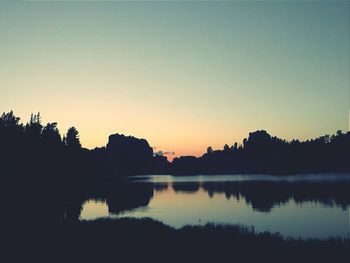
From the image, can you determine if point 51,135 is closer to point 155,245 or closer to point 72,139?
point 72,139

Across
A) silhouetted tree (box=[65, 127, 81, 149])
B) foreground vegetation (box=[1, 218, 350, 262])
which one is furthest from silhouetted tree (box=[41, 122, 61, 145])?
foreground vegetation (box=[1, 218, 350, 262])

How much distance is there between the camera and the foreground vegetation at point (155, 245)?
27.0 meters

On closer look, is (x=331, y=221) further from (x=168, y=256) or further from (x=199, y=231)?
(x=168, y=256)

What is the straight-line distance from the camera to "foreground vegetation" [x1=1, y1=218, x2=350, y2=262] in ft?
88.7

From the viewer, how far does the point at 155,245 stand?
103ft

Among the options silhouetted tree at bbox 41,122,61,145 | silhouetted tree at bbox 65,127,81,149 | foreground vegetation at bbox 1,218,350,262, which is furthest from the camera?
silhouetted tree at bbox 65,127,81,149

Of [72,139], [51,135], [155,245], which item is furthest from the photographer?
[72,139]

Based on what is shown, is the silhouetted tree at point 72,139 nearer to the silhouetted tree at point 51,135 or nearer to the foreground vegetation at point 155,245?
the silhouetted tree at point 51,135

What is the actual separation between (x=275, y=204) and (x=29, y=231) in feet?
182

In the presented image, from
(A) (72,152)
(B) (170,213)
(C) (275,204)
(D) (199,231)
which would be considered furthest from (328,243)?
(A) (72,152)

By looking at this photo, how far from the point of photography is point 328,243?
32.8 m

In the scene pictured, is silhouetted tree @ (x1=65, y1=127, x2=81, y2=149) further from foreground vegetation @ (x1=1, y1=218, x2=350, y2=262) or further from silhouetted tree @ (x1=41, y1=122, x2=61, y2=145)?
foreground vegetation @ (x1=1, y1=218, x2=350, y2=262)

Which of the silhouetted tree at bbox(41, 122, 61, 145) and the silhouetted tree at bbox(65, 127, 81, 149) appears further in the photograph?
the silhouetted tree at bbox(65, 127, 81, 149)

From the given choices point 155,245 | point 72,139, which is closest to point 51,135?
point 72,139
